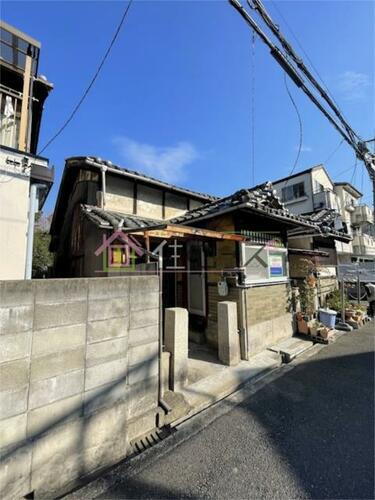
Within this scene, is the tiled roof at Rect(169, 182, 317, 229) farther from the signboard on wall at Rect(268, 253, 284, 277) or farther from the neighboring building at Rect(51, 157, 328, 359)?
the signboard on wall at Rect(268, 253, 284, 277)

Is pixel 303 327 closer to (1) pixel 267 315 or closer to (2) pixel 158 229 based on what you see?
(1) pixel 267 315

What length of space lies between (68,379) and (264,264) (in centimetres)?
603

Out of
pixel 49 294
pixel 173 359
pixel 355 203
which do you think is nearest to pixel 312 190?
pixel 355 203

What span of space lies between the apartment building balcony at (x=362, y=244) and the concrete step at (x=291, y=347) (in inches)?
1077

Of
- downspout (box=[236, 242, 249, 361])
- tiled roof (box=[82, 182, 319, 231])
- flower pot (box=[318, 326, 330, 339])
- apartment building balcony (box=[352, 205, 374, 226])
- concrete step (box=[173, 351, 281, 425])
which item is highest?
apartment building balcony (box=[352, 205, 374, 226])

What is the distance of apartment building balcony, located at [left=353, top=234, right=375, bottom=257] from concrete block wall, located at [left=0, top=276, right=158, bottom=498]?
3327 centimetres

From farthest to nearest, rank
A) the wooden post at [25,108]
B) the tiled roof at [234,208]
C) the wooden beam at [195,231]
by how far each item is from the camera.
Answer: the tiled roof at [234,208] < the wooden post at [25,108] < the wooden beam at [195,231]

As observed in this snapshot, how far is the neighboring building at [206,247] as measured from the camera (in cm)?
610

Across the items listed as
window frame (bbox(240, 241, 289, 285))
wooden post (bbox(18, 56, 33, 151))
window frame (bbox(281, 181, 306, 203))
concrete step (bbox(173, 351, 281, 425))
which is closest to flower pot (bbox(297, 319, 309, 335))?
window frame (bbox(240, 241, 289, 285))

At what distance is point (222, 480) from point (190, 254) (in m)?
5.71

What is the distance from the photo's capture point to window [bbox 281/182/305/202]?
2550 cm

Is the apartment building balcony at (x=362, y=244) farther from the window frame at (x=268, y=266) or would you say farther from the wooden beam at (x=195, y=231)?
the wooden beam at (x=195, y=231)

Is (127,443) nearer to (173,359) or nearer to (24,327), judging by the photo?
(173,359)

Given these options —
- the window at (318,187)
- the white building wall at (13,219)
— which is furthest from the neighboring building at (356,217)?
the white building wall at (13,219)
